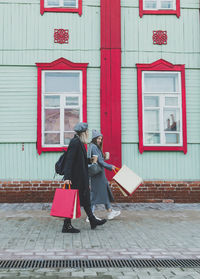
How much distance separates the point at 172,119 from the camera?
9773mm

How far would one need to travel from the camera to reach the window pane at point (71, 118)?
9.48m

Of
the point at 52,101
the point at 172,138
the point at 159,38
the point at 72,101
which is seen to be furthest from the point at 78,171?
the point at 159,38

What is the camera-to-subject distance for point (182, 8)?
9922 millimetres

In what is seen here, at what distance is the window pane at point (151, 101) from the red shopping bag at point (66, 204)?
5.08 metres

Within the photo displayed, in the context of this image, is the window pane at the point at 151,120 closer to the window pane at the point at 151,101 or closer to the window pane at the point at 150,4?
the window pane at the point at 151,101

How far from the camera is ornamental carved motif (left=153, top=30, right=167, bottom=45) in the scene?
977cm

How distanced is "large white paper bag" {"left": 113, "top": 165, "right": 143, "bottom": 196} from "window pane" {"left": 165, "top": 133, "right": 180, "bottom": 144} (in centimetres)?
348

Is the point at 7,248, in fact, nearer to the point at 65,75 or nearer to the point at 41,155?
the point at 41,155

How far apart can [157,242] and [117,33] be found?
6.48m

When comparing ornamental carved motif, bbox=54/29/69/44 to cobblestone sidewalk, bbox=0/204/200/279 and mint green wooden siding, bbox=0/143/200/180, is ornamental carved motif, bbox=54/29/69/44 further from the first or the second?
cobblestone sidewalk, bbox=0/204/200/279

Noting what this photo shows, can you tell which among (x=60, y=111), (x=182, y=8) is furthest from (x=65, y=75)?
(x=182, y=8)

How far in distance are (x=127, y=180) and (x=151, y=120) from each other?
366 centimetres

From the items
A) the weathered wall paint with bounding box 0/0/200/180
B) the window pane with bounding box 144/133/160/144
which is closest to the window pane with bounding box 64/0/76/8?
the weathered wall paint with bounding box 0/0/200/180

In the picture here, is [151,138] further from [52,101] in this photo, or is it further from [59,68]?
[59,68]
